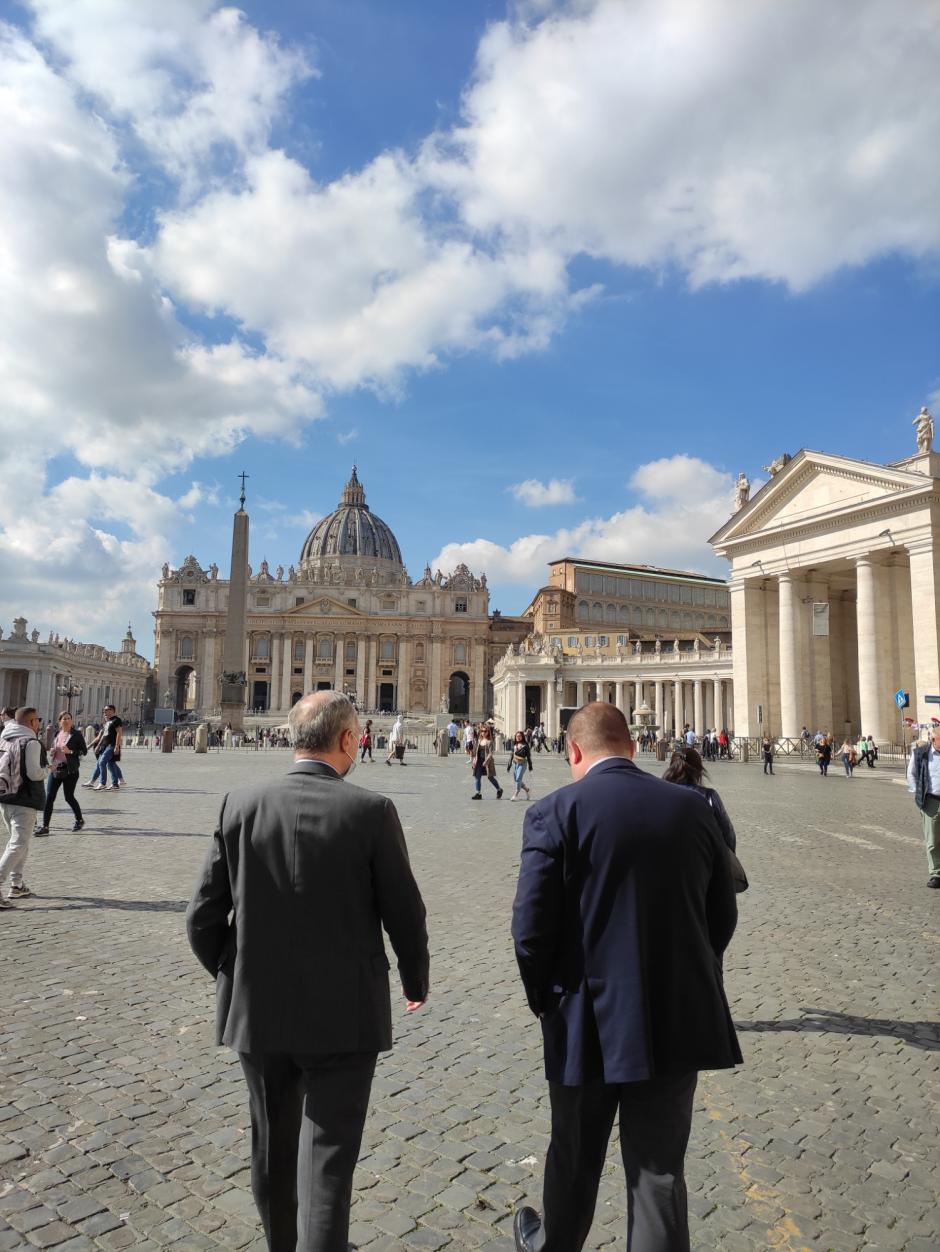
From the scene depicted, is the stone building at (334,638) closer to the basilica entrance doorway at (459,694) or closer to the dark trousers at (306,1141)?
the basilica entrance doorway at (459,694)

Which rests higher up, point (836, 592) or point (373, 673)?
point (836, 592)

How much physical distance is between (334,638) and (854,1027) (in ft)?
332

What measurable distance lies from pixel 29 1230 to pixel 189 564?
111035 millimetres

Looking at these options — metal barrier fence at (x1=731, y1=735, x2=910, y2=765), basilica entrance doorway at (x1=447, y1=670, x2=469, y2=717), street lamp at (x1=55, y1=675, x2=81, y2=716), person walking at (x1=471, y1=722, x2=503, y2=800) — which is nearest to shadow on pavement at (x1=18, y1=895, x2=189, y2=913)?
person walking at (x1=471, y1=722, x2=503, y2=800)

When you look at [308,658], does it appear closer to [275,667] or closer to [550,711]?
[275,667]

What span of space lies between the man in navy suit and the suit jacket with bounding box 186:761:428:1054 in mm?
437

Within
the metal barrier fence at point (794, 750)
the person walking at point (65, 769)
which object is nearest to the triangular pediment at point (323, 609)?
the metal barrier fence at point (794, 750)

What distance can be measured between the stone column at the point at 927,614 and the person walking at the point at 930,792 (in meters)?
24.3

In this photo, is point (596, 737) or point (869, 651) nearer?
point (596, 737)

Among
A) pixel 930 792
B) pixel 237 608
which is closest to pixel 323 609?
pixel 237 608

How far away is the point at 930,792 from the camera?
30.0ft

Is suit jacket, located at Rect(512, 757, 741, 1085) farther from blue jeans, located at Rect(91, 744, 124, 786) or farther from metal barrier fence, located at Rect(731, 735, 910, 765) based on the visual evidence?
metal barrier fence, located at Rect(731, 735, 910, 765)

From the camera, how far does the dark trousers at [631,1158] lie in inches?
94.7

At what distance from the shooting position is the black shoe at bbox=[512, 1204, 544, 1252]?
9.05 ft
